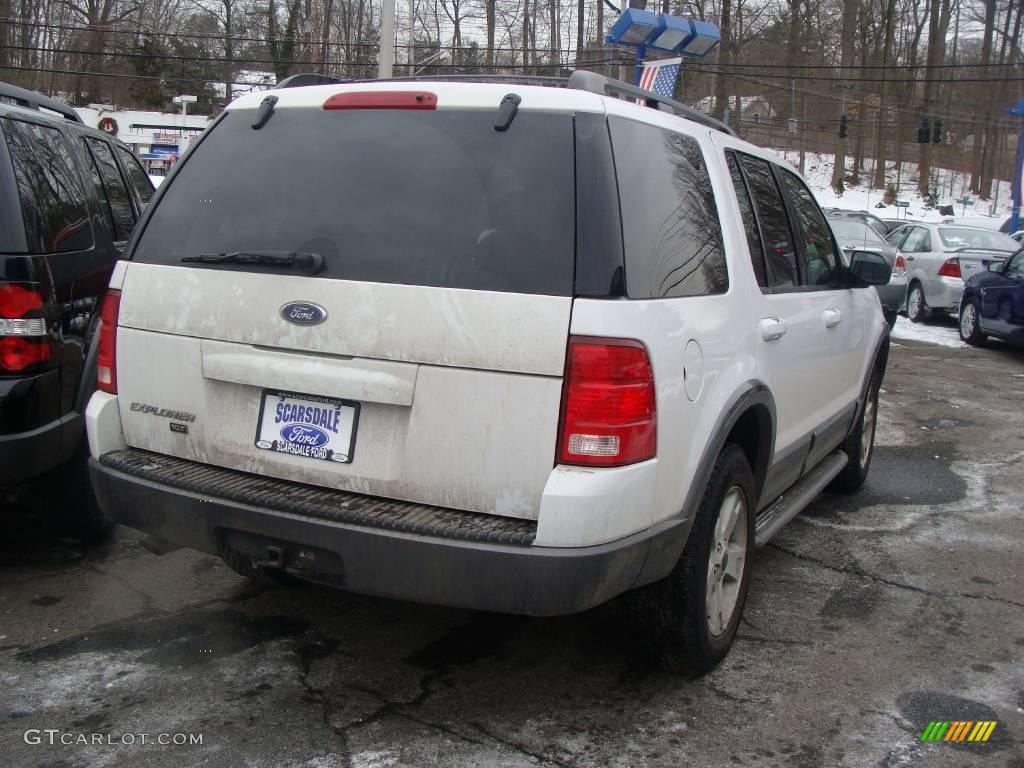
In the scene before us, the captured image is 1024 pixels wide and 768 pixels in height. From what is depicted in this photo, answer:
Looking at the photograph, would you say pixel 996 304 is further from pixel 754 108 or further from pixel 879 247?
pixel 754 108

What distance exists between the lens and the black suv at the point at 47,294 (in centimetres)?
382

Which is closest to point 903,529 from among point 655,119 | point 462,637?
point 462,637

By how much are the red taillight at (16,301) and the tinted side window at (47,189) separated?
197 mm

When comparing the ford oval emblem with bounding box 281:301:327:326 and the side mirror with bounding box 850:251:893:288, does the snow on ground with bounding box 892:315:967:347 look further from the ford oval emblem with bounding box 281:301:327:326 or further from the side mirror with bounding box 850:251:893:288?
the ford oval emblem with bounding box 281:301:327:326

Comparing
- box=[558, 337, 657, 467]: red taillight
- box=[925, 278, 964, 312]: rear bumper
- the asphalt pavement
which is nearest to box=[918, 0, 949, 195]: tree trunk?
box=[925, 278, 964, 312]: rear bumper

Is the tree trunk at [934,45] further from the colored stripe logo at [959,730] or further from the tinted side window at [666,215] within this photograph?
the colored stripe logo at [959,730]

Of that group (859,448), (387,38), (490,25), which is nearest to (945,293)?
(387,38)

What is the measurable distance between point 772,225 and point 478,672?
2.22 m

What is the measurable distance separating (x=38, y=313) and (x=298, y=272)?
62.9 inches

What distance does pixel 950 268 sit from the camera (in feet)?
49.5

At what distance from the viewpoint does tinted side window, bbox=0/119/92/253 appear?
401 centimetres

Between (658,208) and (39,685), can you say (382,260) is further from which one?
(39,685)

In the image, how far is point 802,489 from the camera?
15.3ft

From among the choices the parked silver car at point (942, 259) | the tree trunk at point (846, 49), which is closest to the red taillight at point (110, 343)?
the parked silver car at point (942, 259)
